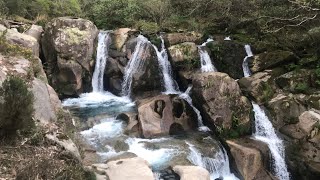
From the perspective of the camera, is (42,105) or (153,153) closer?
(42,105)

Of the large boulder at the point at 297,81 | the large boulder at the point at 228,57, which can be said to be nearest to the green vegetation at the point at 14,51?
the large boulder at the point at 228,57

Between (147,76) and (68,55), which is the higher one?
(68,55)

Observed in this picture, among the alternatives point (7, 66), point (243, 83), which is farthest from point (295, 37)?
point (7, 66)

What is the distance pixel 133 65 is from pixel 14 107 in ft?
34.8

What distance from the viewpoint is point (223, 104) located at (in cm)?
1286

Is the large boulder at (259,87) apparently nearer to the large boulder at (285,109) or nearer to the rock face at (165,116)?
the large boulder at (285,109)

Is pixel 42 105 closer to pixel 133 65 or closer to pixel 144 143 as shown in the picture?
pixel 144 143

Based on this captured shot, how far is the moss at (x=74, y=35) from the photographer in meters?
15.6

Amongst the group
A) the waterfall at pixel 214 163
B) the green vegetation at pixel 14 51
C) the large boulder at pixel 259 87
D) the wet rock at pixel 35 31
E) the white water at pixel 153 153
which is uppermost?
the wet rock at pixel 35 31

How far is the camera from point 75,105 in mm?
14703

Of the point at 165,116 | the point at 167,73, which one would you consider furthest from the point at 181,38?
the point at 165,116

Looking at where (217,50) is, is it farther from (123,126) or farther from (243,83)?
(123,126)

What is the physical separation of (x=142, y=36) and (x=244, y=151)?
8310 mm

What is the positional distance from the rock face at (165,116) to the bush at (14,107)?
20.6ft
